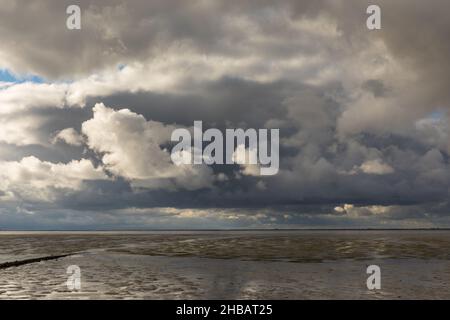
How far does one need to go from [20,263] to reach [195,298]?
2997 centimetres

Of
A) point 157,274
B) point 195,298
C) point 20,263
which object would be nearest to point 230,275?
point 157,274

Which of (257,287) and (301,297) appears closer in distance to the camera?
(301,297)

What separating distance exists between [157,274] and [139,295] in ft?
35.7

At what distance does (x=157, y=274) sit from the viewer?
38812 millimetres
